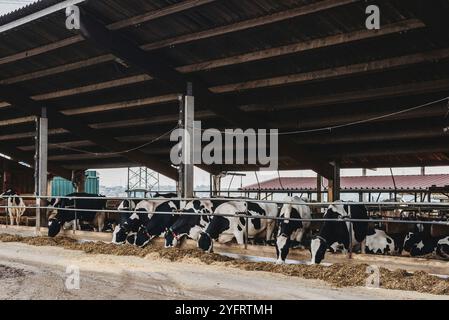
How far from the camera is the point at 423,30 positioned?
28.9ft

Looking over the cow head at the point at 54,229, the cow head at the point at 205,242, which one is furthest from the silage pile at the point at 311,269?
the cow head at the point at 54,229

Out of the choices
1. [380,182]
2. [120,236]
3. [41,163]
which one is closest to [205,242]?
[120,236]

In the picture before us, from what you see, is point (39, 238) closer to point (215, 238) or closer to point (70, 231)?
point (70, 231)

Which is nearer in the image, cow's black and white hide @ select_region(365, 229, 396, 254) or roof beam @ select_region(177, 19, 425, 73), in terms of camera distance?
roof beam @ select_region(177, 19, 425, 73)

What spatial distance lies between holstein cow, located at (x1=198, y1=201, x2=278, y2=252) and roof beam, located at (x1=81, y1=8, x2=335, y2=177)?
2514mm

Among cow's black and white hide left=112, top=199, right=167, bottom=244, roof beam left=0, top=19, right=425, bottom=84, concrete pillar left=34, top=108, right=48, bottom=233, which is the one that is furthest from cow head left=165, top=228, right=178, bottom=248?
concrete pillar left=34, top=108, right=48, bottom=233

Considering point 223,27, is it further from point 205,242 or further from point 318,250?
point 318,250

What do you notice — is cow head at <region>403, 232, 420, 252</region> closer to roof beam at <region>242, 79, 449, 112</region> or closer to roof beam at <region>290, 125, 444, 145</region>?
roof beam at <region>242, 79, 449, 112</region>

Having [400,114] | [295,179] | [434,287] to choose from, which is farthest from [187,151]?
[295,179]

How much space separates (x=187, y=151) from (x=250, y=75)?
2166 mm

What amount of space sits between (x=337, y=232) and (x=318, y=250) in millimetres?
1126

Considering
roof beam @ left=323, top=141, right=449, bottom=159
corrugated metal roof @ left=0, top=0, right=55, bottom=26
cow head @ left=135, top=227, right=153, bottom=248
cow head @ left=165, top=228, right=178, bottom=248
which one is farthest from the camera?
roof beam @ left=323, top=141, right=449, bottom=159

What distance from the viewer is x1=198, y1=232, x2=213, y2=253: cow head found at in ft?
32.1

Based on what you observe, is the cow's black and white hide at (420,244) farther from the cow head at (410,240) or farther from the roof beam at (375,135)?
the roof beam at (375,135)
